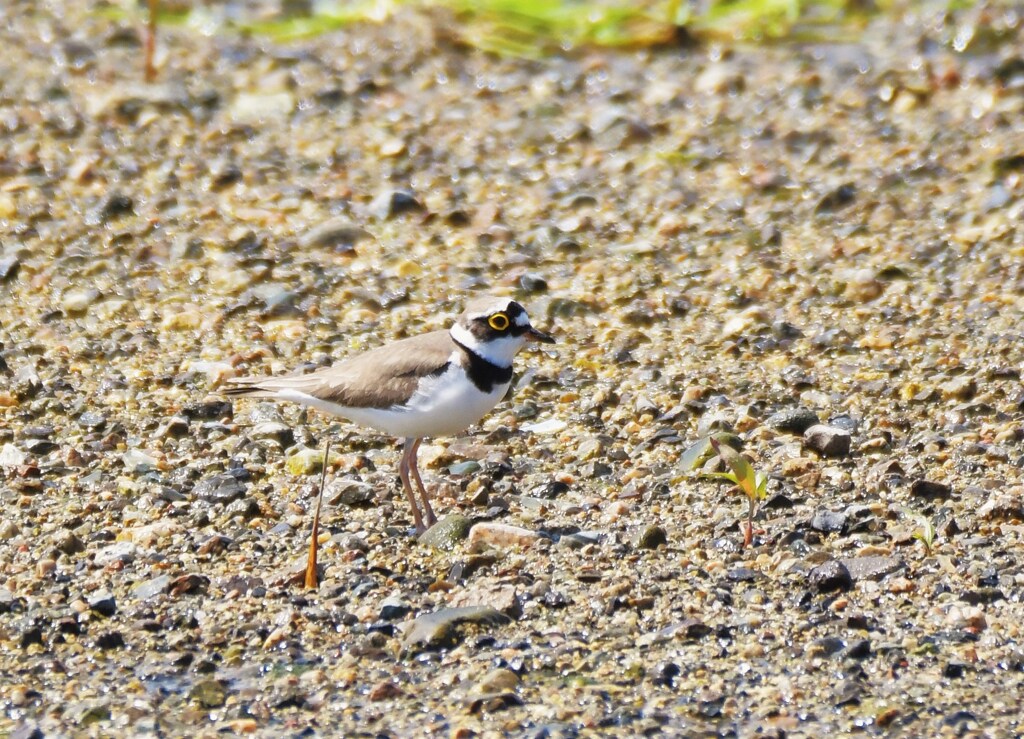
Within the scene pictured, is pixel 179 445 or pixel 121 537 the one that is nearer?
pixel 121 537

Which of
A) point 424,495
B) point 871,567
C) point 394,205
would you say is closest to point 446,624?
point 424,495

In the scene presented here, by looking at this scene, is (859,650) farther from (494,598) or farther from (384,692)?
(384,692)

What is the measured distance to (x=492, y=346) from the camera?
6.65 meters

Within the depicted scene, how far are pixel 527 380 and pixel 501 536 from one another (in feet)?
Answer: 5.68

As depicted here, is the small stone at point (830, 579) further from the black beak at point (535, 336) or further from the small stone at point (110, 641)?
the small stone at point (110, 641)

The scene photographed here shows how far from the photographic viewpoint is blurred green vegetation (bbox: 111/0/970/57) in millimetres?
12438

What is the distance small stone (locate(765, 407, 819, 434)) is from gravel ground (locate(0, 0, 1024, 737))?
24 mm

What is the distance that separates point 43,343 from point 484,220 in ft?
9.55

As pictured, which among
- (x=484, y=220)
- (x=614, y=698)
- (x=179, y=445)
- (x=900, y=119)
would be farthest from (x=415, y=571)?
(x=900, y=119)

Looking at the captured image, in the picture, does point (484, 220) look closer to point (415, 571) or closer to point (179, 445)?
point (179, 445)

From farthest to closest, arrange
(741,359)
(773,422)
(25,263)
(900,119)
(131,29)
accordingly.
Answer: (131,29) < (900,119) < (25,263) < (741,359) < (773,422)

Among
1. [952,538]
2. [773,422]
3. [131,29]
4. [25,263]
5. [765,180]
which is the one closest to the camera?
[952,538]

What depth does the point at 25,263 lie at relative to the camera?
9.23 meters

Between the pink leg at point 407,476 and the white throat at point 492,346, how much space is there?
1.61 feet
